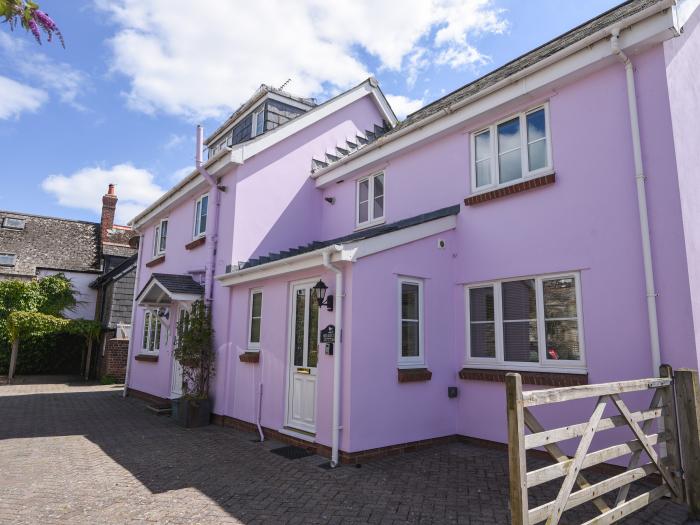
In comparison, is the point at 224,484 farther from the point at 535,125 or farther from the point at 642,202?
the point at 535,125

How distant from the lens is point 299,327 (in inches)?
333

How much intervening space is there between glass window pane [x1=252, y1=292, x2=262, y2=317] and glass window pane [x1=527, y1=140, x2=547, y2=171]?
18.7 ft

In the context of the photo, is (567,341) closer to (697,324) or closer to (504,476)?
(697,324)

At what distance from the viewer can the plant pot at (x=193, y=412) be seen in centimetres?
967

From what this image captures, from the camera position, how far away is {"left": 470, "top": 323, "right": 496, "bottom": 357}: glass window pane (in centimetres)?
777

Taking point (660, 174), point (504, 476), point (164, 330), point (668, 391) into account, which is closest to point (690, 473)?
point (668, 391)

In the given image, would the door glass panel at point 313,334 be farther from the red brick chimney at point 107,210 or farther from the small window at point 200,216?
the red brick chimney at point 107,210

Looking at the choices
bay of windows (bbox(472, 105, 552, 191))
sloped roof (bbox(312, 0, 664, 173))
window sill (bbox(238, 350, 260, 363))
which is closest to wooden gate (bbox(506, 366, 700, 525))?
bay of windows (bbox(472, 105, 552, 191))

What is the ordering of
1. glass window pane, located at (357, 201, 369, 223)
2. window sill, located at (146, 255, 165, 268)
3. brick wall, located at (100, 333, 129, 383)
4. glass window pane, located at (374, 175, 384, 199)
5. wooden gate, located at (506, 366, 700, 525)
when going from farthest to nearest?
brick wall, located at (100, 333, 129, 383)
window sill, located at (146, 255, 165, 268)
glass window pane, located at (357, 201, 369, 223)
glass window pane, located at (374, 175, 384, 199)
wooden gate, located at (506, 366, 700, 525)

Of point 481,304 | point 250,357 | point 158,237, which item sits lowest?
point 250,357

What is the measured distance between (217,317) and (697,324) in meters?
8.66

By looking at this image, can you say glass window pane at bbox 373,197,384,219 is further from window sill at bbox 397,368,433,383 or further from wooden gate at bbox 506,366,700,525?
wooden gate at bbox 506,366,700,525

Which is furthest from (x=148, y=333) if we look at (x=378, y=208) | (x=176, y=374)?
(x=378, y=208)

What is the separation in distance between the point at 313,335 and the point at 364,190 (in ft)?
13.4
